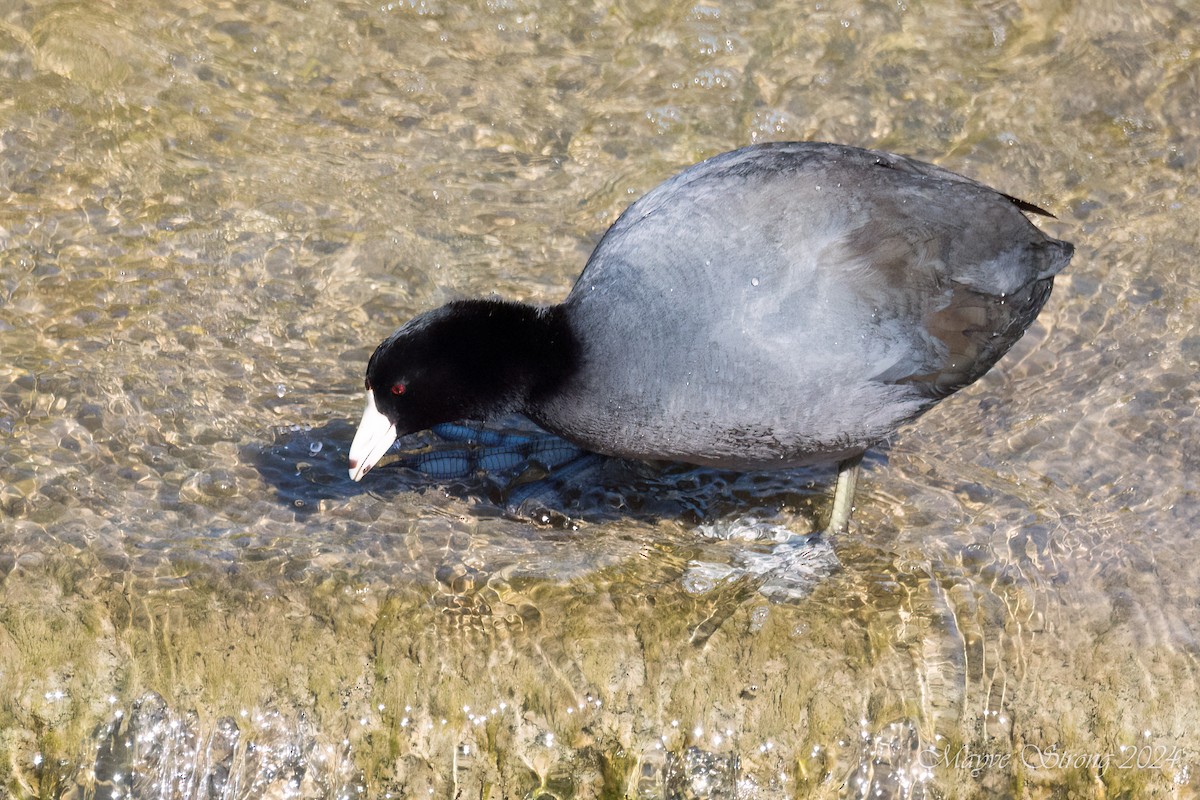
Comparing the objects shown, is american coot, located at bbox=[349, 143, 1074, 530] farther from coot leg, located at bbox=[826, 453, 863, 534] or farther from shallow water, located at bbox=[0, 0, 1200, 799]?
shallow water, located at bbox=[0, 0, 1200, 799]

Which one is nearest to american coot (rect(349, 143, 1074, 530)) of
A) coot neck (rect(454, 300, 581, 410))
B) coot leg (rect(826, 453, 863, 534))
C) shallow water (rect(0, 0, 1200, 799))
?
coot neck (rect(454, 300, 581, 410))

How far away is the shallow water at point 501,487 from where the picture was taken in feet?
10.4

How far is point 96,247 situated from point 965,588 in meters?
3.36

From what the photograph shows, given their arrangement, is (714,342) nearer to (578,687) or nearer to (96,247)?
(578,687)

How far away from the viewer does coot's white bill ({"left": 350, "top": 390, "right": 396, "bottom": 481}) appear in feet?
11.5

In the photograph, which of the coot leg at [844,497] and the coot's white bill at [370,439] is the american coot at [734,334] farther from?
the coot leg at [844,497]

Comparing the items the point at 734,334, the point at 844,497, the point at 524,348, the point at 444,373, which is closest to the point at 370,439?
the point at 444,373

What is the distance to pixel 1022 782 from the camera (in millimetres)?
3297

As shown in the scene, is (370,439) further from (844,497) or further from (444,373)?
(844,497)

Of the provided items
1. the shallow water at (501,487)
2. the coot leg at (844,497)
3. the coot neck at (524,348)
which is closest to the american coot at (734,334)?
the coot neck at (524,348)

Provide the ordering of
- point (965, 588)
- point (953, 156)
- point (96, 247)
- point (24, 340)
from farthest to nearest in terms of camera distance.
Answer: point (953, 156)
point (96, 247)
point (24, 340)
point (965, 588)

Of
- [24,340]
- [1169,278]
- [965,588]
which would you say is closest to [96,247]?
[24,340]

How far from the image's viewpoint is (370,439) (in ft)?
11.5

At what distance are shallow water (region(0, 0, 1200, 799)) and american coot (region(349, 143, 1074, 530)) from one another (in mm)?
427
